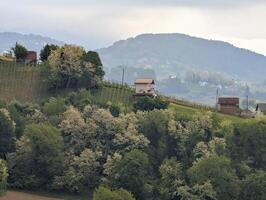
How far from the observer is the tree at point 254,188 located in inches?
3014

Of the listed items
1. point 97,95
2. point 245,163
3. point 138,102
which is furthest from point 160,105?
point 245,163

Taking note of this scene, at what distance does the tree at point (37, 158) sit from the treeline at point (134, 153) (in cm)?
13

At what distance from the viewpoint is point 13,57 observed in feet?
416

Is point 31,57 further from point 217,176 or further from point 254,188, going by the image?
point 254,188

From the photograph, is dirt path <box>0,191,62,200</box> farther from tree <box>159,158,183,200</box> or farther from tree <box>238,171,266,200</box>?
tree <box>238,171,266,200</box>

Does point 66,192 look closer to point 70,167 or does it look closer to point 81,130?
point 70,167

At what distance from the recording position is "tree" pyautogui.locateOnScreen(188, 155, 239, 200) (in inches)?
3061

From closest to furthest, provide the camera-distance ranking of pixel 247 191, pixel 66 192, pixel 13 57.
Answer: pixel 247 191
pixel 66 192
pixel 13 57

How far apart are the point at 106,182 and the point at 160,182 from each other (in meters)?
6.72

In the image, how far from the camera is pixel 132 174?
79.6m

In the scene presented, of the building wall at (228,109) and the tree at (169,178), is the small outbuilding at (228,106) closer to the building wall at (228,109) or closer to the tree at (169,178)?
the building wall at (228,109)

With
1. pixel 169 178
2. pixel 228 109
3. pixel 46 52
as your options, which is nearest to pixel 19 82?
pixel 46 52

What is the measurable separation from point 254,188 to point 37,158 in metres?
27.4

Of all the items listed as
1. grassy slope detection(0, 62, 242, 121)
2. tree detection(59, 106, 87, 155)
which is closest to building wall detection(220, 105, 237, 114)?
grassy slope detection(0, 62, 242, 121)
